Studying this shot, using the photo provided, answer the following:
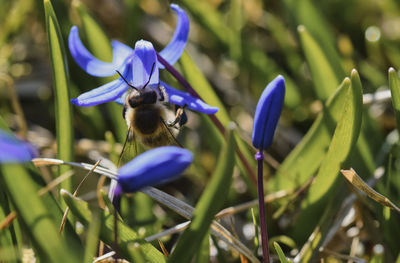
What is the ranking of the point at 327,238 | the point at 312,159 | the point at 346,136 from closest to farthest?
the point at 346,136 → the point at 327,238 → the point at 312,159

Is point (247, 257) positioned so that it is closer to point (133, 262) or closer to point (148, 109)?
point (133, 262)

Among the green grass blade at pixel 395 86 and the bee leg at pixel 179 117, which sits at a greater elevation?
the green grass blade at pixel 395 86

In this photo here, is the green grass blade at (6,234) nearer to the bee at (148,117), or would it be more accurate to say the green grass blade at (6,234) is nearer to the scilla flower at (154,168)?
the bee at (148,117)

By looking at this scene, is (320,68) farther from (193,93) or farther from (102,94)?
(102,94)

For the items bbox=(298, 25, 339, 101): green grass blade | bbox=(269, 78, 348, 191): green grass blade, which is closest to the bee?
bbox=(269, 78, 348, 191): green grass blade

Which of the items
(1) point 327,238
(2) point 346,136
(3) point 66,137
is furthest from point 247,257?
(3) point 66,137

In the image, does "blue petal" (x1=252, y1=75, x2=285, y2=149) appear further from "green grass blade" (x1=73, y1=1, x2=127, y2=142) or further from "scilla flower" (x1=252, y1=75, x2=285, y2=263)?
"green grass blade" (x1=73, y1=1, x2=127, y2=142)

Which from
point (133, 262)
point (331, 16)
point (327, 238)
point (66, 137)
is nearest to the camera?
point (133, 262)

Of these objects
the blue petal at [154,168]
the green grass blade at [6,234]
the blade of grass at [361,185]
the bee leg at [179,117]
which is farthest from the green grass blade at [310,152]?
the green grass blade at [6,234]

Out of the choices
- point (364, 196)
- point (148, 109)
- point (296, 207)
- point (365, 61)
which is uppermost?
point (148, 109)

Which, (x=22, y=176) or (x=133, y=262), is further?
(x=133, y=262)
